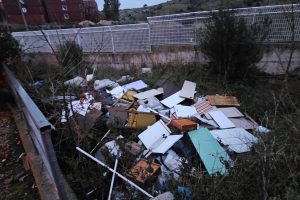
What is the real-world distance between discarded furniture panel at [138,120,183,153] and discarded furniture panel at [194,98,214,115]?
1.12 metres

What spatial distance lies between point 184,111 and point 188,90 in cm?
103

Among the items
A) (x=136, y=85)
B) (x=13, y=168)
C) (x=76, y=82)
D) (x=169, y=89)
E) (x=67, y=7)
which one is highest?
(x=67, y=7)

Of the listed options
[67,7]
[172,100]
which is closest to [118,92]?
[172,100]

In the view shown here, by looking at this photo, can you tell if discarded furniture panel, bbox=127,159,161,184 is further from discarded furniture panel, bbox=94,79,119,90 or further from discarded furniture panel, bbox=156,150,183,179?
discarded furniture panel, bbox=94,79,119,90

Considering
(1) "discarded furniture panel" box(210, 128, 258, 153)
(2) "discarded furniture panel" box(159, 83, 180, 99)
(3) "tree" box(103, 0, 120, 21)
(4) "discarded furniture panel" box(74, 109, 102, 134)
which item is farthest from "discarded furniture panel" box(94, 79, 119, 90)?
(3) "tree" box(103, 0, 120, 21)

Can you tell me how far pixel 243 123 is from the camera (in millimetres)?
5332

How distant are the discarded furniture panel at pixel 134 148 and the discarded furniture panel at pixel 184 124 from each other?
888 mm

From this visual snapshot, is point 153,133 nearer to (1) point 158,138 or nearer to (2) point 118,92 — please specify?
(1) point 158,138

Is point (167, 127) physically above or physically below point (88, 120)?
below

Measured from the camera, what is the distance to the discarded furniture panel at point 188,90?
636cm

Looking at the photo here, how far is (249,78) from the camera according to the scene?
A: 7.01 metres

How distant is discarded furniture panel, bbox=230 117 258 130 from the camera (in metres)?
5.17

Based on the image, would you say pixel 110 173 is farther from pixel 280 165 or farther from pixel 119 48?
pixel 119 48

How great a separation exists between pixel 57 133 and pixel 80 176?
1007mm
